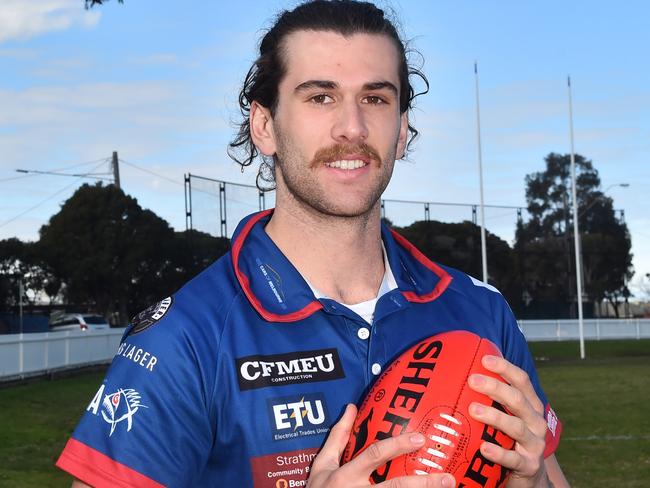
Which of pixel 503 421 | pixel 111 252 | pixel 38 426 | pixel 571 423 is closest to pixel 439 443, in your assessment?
pixel 503 421

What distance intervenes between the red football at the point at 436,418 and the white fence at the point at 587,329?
45.3 meters

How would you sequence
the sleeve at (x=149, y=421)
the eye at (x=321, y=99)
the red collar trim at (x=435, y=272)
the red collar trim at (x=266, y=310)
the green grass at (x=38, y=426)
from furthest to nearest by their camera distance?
the green grass at (x=38, y=426) → the red collar trim at (x=435, y=272) → the eye at (x=321, y=99) → the red collar trim at (x=266, y=310) → the sleeve at (x=149, y=421)

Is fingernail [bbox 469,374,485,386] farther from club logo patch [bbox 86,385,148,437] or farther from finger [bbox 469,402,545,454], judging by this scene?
club logo patch [bbox 86,385,148,437]

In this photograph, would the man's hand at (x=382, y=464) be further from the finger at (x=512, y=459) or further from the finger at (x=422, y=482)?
the finger at (x=512, y=459)

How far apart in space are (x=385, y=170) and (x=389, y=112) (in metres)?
0.19

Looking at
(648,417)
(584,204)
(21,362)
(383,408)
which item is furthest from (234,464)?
(584,204)

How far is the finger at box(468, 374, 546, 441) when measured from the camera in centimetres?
248

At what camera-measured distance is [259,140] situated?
11.3 feet

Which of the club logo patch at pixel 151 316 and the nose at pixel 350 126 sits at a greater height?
the nose at pixel 350 126

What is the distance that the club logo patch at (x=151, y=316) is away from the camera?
9.42ft

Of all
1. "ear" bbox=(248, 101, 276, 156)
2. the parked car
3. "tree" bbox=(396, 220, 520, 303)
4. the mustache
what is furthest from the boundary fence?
the parked car

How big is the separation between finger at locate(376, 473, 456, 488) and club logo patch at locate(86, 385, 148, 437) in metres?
0.79

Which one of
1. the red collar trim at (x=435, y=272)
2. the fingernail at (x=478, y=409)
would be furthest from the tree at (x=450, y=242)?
the fingernail at (x=478, y=409)

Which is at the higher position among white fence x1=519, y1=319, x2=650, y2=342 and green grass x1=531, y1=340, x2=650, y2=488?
white fence x1=519, y1=319, x2=650, y2=342
